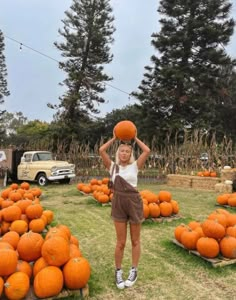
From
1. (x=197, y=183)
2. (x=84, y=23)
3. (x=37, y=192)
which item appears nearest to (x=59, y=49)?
(x=84, y=23)

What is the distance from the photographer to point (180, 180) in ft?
43.1

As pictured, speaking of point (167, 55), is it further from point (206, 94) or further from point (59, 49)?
point (59, 49)

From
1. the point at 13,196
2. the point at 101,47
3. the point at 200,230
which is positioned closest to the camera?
the point at 200,230

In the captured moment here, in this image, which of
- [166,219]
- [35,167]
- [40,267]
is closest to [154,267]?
[40,267]

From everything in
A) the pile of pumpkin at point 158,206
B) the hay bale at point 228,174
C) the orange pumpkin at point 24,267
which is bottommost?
the orange pumpkin at point 24,267

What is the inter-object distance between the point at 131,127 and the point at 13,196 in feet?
12.9

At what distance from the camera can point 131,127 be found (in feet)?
12.3

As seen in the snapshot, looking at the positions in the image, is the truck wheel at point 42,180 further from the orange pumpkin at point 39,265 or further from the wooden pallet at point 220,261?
the orange pumpkin at point 39,265

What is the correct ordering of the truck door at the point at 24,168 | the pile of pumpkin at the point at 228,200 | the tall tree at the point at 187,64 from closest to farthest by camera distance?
the pile of pumpkin at the point at 228,200 < the truck door at the point at 24,168 < the tall tree at the point at 187,64

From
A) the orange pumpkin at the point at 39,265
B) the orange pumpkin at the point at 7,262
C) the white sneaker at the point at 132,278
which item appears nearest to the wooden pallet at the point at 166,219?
the white sneaker at the point at 132,278

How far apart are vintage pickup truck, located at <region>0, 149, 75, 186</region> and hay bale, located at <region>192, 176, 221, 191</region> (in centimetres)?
555

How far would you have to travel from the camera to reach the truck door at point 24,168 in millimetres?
14781

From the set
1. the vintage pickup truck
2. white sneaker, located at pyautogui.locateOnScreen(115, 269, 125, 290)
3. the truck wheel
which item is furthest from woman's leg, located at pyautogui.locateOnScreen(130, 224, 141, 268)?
the truck wheel

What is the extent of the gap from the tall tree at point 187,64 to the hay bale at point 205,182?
13.6 m
